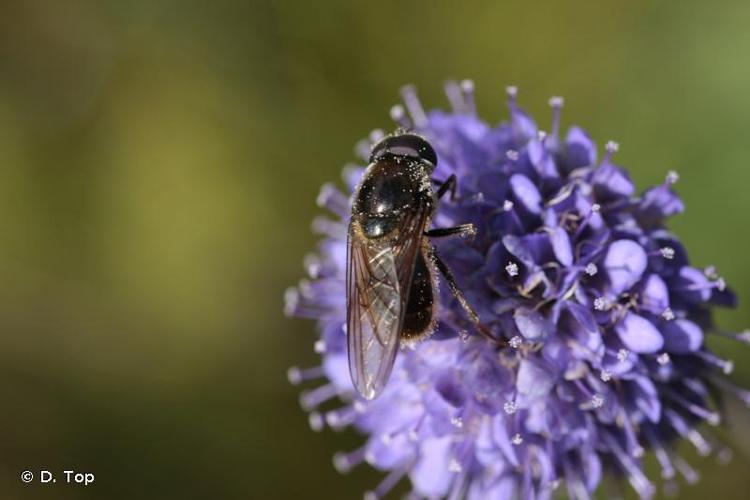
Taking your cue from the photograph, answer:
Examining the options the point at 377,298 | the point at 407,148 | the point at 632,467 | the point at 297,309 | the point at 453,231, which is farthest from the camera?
the point at 297,309

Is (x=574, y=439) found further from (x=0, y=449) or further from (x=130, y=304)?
(x=0, y=449)

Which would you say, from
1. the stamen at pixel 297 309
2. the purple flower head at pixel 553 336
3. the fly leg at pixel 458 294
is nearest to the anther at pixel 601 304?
the purple flower head at pixel 553 336

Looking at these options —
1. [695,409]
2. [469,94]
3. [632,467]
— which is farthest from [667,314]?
[469,94]

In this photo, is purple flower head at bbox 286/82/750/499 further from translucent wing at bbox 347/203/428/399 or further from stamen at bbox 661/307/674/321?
translucent wing at bbox 347/203/428/399

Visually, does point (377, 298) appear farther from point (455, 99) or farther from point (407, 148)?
point (455, 99)

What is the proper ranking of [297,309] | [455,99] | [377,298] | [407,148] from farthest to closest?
[455,99]
[297,309]
[407,148]
[377,298]

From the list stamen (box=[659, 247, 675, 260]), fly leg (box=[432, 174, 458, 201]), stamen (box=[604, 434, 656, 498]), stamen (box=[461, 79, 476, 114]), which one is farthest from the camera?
stamen (box=[461, 79, 476, 114])

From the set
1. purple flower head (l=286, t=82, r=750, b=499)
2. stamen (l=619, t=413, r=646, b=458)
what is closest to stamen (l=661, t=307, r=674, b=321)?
purple flower head (l=286, t=82, r=750, b=499)
